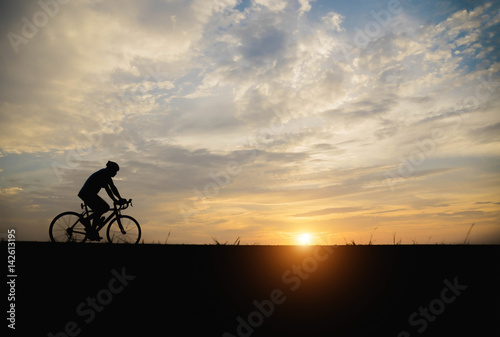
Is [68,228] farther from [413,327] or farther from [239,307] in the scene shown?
[413,327]

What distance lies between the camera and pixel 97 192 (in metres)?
9.70

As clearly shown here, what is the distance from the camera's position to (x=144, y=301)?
14.1ft

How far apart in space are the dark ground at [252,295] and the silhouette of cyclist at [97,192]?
10.7 feet

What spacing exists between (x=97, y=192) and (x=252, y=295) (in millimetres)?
6953

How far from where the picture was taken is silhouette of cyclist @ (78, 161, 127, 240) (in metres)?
9.55

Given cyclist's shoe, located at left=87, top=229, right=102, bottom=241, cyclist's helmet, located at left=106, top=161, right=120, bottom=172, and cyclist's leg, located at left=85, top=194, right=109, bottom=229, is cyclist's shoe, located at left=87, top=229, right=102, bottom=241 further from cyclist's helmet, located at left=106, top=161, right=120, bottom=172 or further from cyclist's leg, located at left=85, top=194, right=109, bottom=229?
cyclist's helmet, located at left=106, top=161, right=120, bottom=172

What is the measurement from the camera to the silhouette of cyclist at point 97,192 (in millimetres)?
9547

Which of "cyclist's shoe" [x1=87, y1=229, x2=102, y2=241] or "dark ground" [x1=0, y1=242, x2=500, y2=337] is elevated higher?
"cyclist's shoe" [x1=87, y1=229, x2=102, y2=241]

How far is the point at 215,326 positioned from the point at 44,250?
484cm

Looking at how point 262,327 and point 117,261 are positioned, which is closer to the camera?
point 262,327

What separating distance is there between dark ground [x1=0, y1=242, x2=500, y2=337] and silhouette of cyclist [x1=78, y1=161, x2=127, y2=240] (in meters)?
3.25

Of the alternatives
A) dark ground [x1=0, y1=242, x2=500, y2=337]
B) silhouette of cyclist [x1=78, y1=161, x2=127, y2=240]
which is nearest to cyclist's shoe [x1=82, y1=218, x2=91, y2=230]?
silhouette of cyclist [x1=78, y1=161, x2=127, y2=240]

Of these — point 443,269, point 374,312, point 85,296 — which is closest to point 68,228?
point 85,296

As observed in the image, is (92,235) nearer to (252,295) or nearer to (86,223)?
(86,223)
